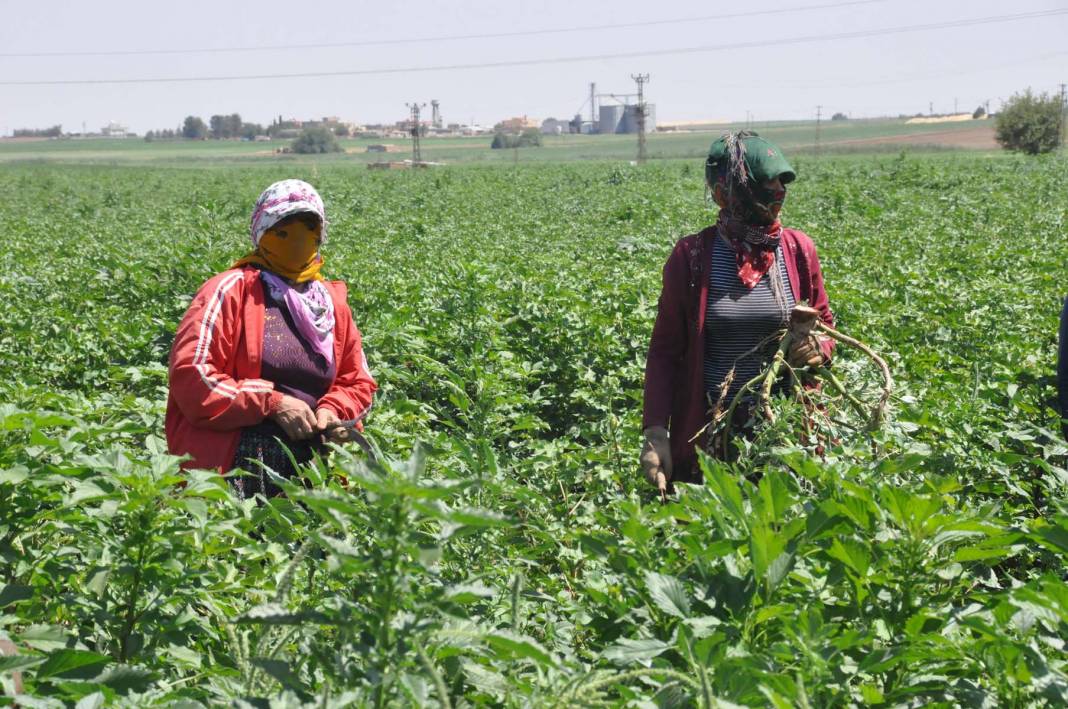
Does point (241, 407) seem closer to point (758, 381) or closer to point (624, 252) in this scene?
point (758, 381)

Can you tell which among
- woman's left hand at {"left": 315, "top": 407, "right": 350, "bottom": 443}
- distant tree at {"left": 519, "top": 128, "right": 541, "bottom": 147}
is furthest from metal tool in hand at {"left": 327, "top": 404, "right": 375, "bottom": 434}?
distant tree at {"left": 519, "top": 128, "right": 541, "bottom": 147}

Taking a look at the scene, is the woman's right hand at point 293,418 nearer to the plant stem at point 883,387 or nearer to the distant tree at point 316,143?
the plant stem at point 883,387

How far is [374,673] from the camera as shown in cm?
134

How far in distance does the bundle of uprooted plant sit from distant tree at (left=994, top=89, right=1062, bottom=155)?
183ft

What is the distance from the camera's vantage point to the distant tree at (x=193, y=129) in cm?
15086

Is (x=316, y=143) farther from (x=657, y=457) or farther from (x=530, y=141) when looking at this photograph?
(x=657, y=457)

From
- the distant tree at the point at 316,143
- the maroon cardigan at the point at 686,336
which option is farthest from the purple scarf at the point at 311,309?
the distant tree at the point at 316,143

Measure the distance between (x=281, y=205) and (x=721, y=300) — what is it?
135 centimetres

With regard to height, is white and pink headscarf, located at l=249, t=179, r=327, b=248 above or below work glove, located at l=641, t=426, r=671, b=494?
above

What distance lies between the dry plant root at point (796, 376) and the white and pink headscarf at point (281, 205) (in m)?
1.38

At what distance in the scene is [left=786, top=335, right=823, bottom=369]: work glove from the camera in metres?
2.98

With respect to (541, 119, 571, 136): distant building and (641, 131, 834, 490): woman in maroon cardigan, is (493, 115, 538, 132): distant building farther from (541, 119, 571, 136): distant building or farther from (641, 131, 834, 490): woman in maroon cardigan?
(641, 131, 834, 490): woman in maroon cardigan

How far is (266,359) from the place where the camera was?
134 inches

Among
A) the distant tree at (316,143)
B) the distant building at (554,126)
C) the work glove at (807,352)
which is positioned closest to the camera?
the work glove at (807,352)
